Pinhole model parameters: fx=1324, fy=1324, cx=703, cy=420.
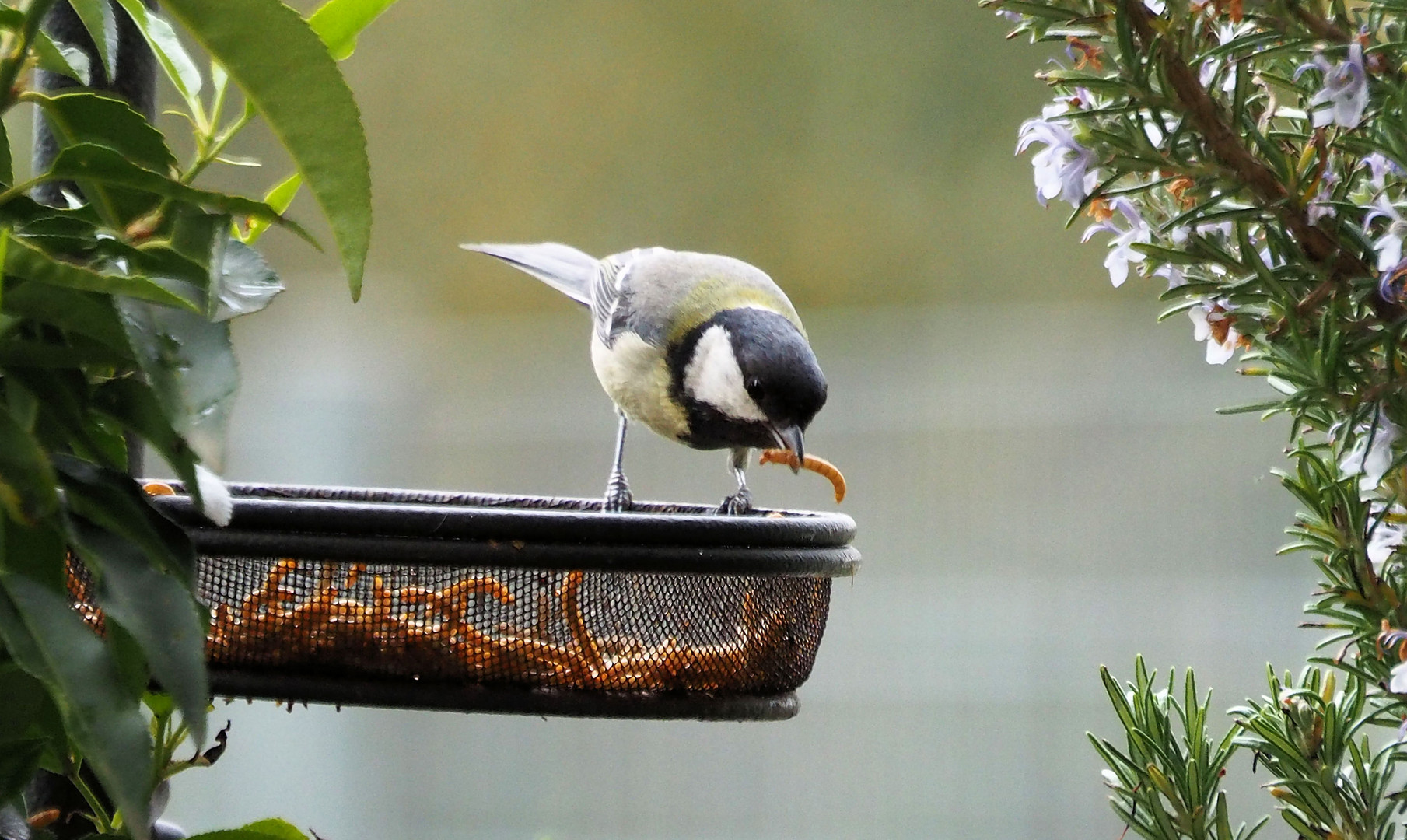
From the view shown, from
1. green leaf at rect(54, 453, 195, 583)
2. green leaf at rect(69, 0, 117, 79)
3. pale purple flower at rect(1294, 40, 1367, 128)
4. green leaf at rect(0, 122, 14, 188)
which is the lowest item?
green leaf at rect(54, 453, 195, 583)

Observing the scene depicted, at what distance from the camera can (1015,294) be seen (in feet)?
24.4

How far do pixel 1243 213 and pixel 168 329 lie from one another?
620 mm

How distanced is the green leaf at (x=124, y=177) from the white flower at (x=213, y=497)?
14 cm

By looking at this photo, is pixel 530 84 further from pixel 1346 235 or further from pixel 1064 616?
pixel 1346 235

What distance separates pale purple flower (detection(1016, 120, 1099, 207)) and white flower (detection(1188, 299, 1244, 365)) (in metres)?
0.11

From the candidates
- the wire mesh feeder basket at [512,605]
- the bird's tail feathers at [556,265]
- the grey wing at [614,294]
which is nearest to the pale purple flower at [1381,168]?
the wire mesh feeder basket at [512,605]

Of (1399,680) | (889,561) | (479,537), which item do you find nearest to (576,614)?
(479,537)

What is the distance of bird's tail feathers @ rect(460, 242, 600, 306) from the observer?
260 centimetres

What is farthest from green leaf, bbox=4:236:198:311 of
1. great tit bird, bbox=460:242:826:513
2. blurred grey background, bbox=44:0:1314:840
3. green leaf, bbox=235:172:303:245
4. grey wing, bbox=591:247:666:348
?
blurred grey background, bbox=44:0:1314:840

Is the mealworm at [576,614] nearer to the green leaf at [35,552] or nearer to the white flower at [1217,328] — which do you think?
the green leaf at [35,552]

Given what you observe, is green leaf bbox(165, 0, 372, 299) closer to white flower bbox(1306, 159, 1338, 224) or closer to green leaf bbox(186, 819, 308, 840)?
green leaf bbox(186, 819, 308, 840)

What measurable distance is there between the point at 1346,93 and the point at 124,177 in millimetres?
671

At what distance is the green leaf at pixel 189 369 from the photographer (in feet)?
2.02

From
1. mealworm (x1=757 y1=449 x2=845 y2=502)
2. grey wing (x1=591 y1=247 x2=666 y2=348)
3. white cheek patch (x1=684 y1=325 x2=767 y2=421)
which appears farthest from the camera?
grey wing (x1=591 y1=247 x2=666 y2=348)
